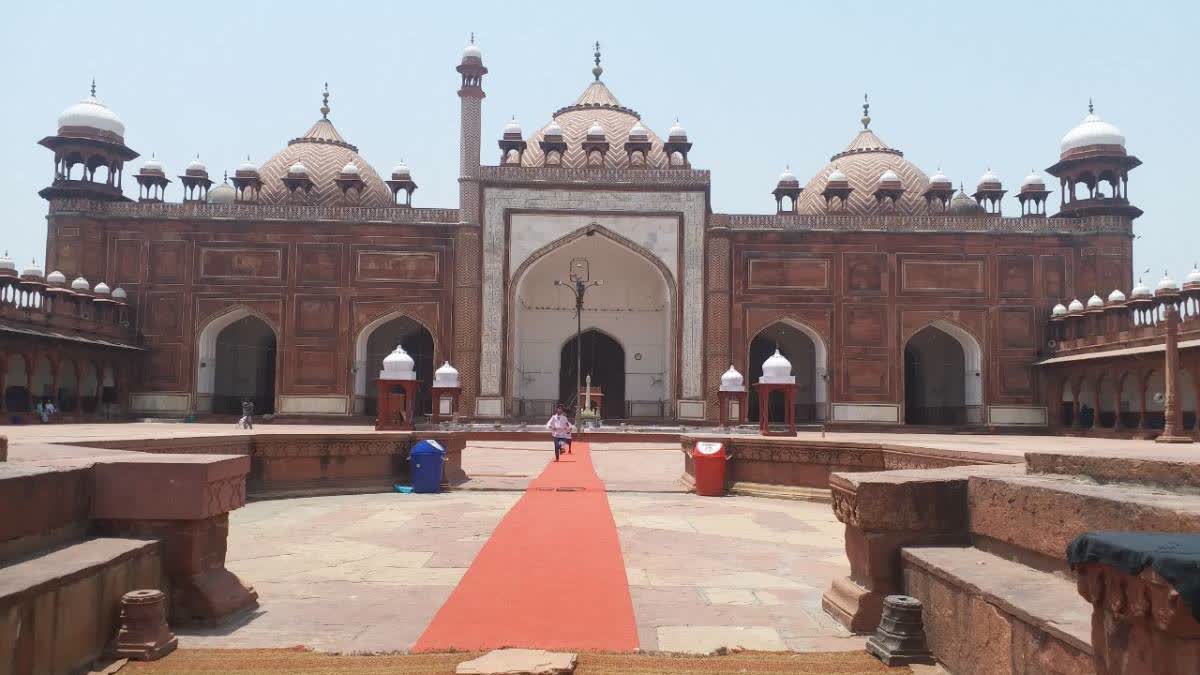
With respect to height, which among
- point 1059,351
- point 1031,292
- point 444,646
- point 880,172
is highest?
point 880,172

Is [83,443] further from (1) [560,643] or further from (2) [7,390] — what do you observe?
(2) [7,390]

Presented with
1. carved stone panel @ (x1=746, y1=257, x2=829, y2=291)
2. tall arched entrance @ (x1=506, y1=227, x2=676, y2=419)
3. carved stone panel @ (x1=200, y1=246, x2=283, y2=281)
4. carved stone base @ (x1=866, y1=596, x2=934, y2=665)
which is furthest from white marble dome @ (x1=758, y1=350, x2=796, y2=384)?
carved stone panel @ (x1=200, y1=246, x2=283, y2=281)

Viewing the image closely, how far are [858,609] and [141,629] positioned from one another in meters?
2.39

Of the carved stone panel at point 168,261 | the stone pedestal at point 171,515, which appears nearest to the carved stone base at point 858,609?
the stone pedestal at point 171,515

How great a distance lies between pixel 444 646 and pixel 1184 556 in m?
2.18

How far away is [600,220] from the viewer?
2267 centimetres

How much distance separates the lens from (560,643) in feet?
10.2

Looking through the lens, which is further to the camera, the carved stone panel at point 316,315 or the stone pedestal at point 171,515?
the carved stone panel at point 316,315

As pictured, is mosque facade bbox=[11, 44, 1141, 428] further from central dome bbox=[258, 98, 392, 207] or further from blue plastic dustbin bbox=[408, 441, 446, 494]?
blue plastic dustbin bbox=[408, 441, 446, 494]

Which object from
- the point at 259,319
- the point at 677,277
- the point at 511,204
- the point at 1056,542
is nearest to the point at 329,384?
the point at 259,319

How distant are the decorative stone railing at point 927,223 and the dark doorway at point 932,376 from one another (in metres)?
2.86

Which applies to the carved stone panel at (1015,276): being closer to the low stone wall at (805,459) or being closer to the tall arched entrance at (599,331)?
the tall arched entrance at (599,331)

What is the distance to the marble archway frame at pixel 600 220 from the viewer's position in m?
22.0

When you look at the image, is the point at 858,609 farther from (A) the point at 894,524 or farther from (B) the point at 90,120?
(B) the point at 90,120
